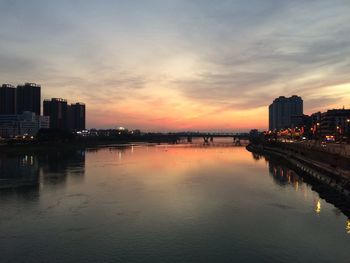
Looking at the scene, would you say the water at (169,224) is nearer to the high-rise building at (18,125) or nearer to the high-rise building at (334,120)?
the high-rise building at (334,120)

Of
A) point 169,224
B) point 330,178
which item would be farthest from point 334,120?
point 169,224

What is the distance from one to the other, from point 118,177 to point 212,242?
80.5 ft

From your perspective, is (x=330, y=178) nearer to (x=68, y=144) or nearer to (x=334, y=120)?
(x=334, y=120)

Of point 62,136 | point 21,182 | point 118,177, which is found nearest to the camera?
point 21,182

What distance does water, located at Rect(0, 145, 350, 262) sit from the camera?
16156mm

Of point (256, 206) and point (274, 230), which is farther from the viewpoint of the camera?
point (256, 206)

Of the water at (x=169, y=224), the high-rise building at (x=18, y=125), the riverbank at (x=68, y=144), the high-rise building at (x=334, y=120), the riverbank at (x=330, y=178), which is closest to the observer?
the water at (x=169, y=224)

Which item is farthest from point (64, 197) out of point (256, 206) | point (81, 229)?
point (256, 206)

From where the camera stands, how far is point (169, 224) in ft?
67.0

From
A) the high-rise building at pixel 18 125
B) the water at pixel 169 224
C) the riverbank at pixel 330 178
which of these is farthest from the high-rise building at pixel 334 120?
the high-rise building at pixel 18 125

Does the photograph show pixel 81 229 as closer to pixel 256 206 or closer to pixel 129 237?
pixel 129 237

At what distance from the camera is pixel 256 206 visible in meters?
25.3

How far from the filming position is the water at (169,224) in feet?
53.0

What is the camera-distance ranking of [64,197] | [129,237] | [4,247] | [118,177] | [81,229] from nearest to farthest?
[4,247] < [129,237] < [81,229] < [64,197] < [118,177]
